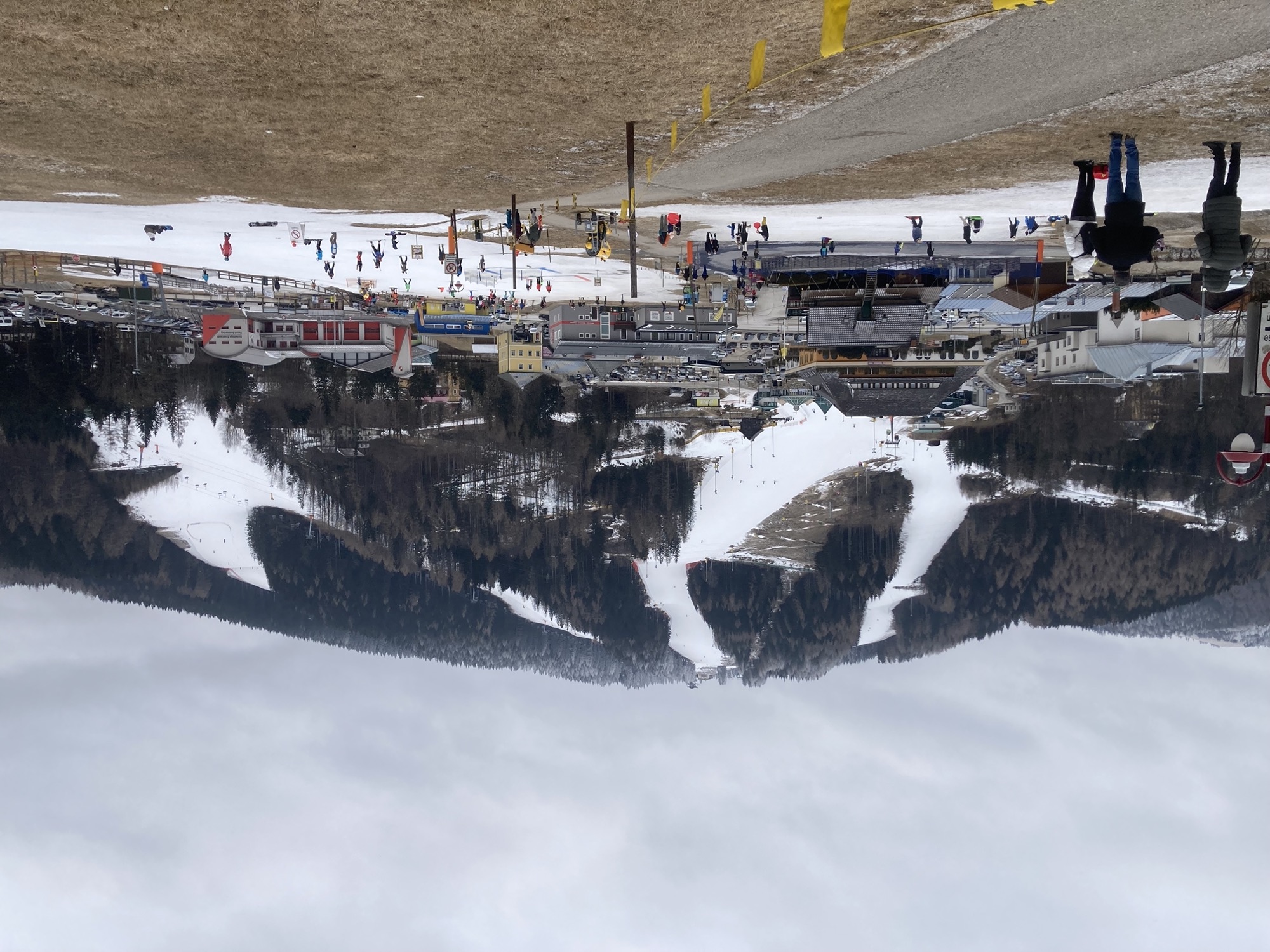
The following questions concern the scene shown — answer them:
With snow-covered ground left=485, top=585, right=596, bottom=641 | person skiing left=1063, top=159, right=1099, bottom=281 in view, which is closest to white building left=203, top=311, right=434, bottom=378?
person skiing left=1063, top=159, right=1099, bottom=281

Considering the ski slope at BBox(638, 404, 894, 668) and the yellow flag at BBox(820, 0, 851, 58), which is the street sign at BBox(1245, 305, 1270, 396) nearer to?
the yellow flag at BBox(820, 0, 851, 58)

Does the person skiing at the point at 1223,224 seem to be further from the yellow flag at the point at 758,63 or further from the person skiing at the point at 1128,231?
the yellow flag at the point at 758,63

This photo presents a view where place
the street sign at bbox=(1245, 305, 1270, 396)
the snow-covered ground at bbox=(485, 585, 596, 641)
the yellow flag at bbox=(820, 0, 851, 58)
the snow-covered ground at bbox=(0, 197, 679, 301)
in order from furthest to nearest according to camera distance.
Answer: the snow-covered ground at bbox=(485, 585, 596, 641) < the snow-covered ground at bbox=(0, 197, 679, 301) < the street sign at bbox=(1245, 305, 1270, 396) < the yellow flag at bbox=(820, 0, 851, 58)

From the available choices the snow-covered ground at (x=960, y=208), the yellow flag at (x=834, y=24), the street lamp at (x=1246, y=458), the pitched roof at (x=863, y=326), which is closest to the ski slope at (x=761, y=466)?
the pitched roof at (x=863, y=326)

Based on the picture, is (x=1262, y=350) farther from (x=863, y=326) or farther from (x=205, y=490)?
(x=205, y=490)

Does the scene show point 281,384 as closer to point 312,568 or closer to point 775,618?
point 312,568

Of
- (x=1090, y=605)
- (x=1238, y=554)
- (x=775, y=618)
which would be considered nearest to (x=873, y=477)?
(x=775, y=618)
